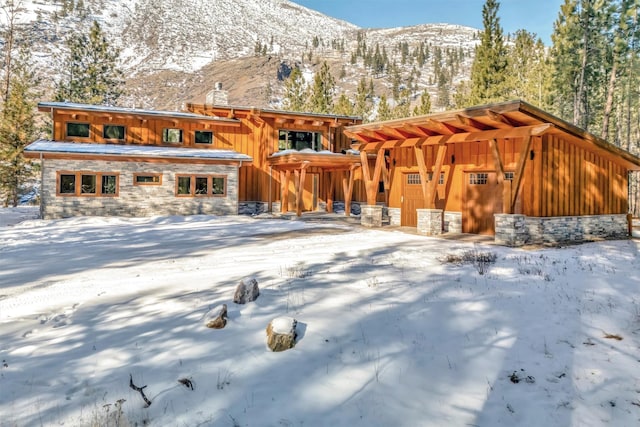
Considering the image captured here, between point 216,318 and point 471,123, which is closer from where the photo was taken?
point 216,318

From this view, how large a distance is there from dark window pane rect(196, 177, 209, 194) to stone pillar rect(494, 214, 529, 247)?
1597cm

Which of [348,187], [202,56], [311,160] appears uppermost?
[202,56]

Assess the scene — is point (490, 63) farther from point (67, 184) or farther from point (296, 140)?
point (67, 184)

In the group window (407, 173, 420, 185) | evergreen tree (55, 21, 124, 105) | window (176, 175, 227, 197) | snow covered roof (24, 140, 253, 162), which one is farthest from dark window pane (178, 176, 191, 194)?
evergreen tree (55, 21, 124, 105)

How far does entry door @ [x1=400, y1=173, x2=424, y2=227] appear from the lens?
54.5ft

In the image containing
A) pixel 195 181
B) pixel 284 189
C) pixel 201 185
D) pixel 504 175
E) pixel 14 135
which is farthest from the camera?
pixel 14 135

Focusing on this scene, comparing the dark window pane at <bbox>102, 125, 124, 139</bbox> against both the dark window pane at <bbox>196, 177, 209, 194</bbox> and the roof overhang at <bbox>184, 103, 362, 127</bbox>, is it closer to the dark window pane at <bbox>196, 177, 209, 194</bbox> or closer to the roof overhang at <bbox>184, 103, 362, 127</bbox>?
the roof overhang at <bbox>184, 103, 362, 127</bbox>

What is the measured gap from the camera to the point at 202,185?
22.7 meters

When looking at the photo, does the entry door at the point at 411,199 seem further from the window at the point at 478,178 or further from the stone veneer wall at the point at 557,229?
the stone veneer wall at the point at 557,229

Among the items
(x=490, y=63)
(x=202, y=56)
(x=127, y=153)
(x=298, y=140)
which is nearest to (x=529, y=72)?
(x=490, y=63)

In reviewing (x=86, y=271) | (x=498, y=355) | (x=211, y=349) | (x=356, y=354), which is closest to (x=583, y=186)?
(x=498, y=355)

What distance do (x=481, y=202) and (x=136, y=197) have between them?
17084 millimetres

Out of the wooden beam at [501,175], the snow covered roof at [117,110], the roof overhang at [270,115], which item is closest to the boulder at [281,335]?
the wooden beam at [501,175]

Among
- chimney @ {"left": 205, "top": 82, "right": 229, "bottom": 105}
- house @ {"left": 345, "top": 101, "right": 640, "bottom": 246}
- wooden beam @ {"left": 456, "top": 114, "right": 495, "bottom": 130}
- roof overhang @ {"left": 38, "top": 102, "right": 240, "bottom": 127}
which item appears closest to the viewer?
house @ {"left": 345, "top": 101, "right": 640, "bottom": 246}
